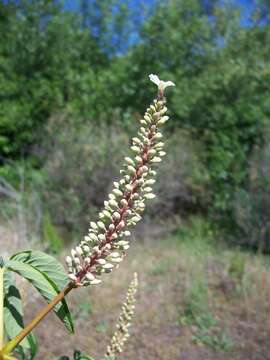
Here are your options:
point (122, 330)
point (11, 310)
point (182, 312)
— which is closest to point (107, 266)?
point (11, 310)

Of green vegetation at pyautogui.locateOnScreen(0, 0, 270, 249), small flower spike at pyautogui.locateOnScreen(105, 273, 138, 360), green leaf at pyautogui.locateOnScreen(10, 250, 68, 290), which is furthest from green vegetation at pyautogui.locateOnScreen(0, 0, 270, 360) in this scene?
green leaf at pyautogui.locateOnScreen(10, 250, 68, 290)

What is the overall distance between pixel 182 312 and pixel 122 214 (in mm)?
5446

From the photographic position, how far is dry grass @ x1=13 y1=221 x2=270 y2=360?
541 cm

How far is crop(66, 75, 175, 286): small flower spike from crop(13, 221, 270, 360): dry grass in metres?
4.52

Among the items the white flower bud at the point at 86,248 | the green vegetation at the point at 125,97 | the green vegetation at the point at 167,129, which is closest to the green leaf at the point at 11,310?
the white flower bud at the point at 86,248

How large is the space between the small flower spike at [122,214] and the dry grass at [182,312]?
452 centimetres

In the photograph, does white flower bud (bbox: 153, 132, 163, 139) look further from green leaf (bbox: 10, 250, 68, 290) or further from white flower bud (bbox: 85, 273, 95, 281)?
green leaf (bbox: 10, 250, 68, 290)

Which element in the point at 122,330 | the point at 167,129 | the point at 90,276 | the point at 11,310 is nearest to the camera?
the point at 90,276

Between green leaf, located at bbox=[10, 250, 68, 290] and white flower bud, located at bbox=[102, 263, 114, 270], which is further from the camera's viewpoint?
green leaf, located at bbox=[10, 250, 68, 290]

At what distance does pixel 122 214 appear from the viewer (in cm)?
104

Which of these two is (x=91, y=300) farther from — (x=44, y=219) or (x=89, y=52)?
(x=89, y=52)

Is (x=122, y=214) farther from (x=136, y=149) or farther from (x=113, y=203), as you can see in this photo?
(x=136, y=149)

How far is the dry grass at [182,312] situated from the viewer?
213 inches

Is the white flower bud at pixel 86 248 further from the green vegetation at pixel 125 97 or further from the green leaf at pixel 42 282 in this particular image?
the green vegetation at pixel 125 97
